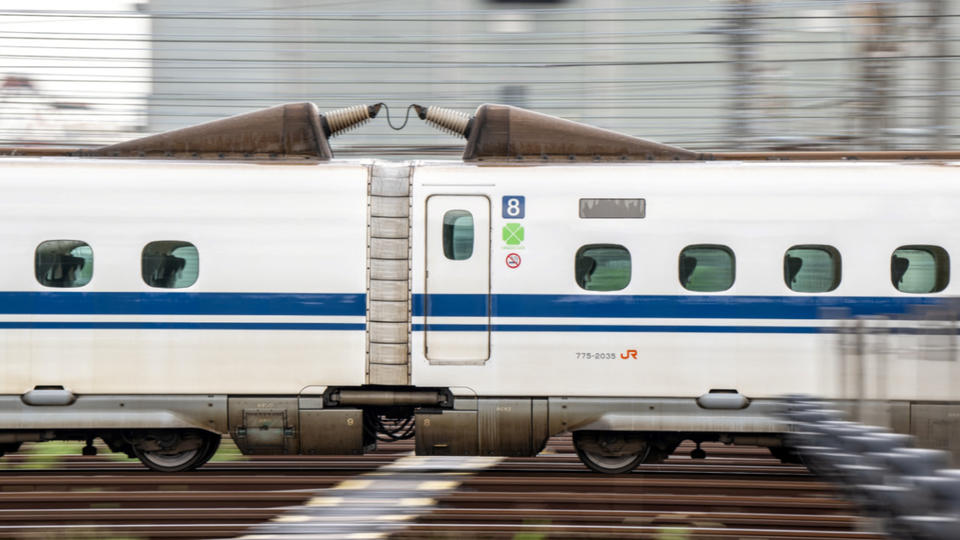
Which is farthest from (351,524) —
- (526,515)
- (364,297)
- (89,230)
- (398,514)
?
(89,230)

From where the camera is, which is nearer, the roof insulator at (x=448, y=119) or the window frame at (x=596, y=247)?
the window frame at (x=596, y=247)

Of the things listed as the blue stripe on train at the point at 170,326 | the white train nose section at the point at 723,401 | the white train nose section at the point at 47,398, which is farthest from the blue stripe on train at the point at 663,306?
the white train nose section at the point at 47,398

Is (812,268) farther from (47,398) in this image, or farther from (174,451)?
(47,398)

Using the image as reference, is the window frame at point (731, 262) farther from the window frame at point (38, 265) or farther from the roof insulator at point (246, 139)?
the window frame at point (38, 265)

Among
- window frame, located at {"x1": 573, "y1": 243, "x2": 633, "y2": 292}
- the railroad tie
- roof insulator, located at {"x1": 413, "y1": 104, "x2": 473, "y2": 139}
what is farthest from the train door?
the railroad tie

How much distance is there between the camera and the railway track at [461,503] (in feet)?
25.0

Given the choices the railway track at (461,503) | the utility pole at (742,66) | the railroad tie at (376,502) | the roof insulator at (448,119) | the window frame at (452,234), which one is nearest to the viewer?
the railroad tie at (376,502)

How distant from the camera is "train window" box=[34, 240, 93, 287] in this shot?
8836 millimetres

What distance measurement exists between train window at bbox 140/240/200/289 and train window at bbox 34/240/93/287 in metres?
0.48

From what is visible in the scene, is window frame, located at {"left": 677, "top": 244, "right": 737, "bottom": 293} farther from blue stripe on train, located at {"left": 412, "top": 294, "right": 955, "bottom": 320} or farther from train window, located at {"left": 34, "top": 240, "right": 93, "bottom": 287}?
train window, located at {"left": 34, "top": 240, "right": 93, "bottom": 287}

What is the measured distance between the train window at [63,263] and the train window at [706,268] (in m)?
4.94

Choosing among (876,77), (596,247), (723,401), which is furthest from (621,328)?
(876,77)

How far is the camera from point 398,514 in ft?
26.5

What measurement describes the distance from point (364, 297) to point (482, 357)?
3.59ft
